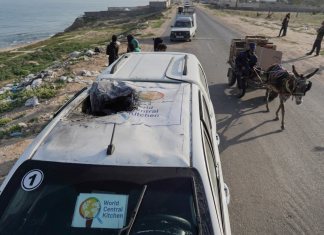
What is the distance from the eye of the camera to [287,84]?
362 inches

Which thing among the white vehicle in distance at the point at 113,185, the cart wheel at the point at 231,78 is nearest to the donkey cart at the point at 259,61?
the cart wheel at the point at 231,78

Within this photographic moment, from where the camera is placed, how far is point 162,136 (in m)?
3.46

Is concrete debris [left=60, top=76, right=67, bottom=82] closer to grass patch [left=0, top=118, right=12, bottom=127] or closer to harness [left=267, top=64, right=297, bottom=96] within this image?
grass patch [left=0, top=118, right=12, bottom=127]

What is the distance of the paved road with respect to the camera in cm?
573

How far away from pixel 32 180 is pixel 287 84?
7.75 meters

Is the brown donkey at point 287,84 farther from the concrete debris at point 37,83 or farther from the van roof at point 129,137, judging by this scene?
the concrete debris at point 37,83

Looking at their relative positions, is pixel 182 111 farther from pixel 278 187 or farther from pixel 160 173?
pixel 278 187

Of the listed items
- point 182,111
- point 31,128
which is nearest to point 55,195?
point 182,111

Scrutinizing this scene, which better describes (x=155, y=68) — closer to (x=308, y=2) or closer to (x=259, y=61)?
(x=259, y=61)

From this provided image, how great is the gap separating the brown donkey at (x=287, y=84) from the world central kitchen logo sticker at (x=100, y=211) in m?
7.26

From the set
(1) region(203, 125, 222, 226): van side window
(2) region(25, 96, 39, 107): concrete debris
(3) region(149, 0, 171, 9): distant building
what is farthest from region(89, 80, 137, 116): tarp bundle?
(3) region(149, 0, 171, 9): distant building

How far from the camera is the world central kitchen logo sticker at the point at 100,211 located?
2.83m

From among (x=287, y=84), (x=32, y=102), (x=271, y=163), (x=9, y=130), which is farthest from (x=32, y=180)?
(x=32, y=102)

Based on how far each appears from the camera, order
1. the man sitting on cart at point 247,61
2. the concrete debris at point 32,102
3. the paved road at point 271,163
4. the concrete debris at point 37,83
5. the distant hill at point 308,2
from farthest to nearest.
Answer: the distant hill at point 308,2
the concrete debris at point 37,83
the man sitting on cart at point 247,61
the concrete debris at point 32,102
the paved road at point 271,163
